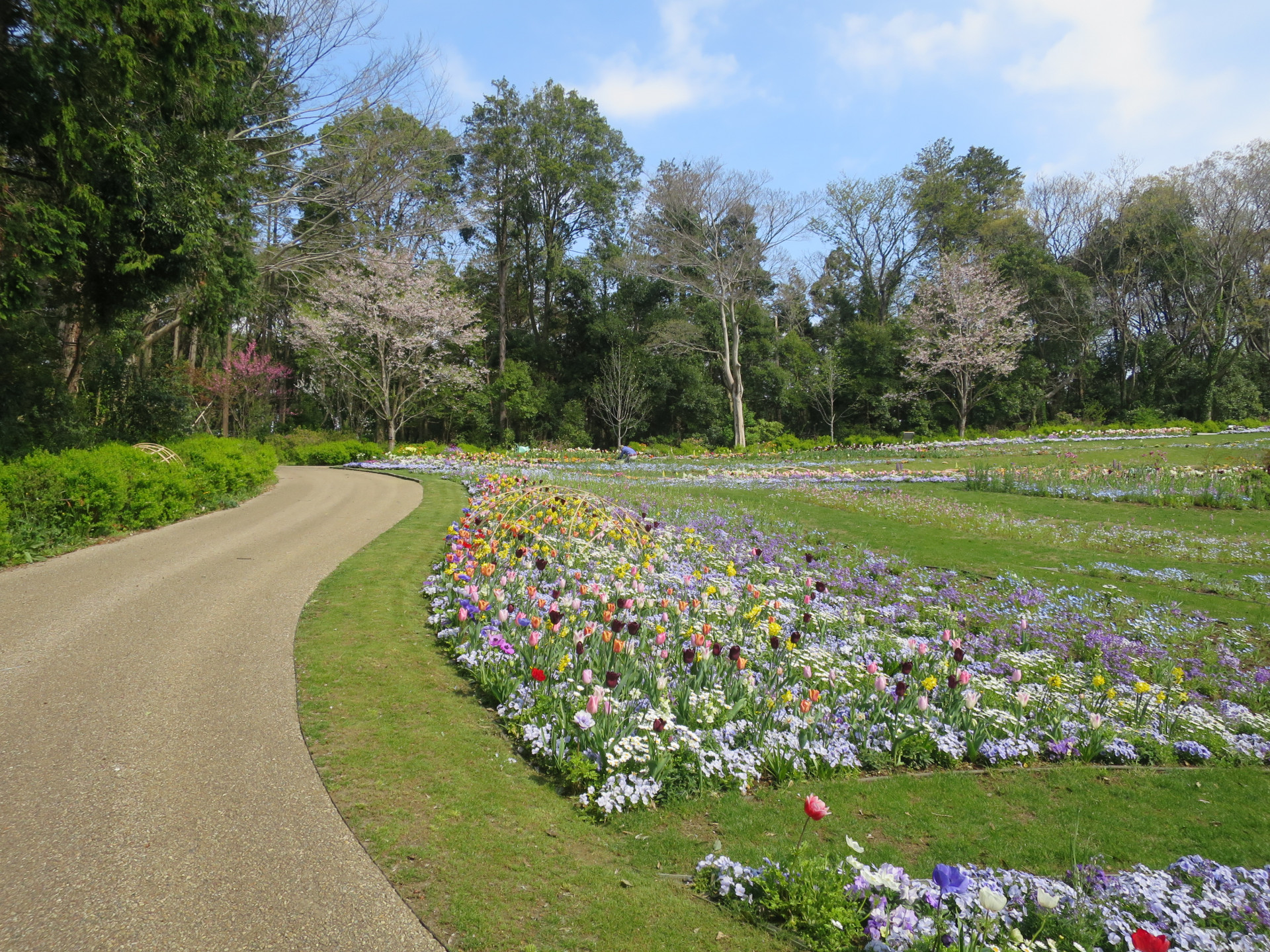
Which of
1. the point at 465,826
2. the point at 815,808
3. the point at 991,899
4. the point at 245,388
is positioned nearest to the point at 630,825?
the point at 465,826

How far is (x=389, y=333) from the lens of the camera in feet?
84.1

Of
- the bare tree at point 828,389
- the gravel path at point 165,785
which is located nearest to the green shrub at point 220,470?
the gravel path at point 165,785

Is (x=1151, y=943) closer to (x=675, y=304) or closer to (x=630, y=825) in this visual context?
(x=630, y=825)

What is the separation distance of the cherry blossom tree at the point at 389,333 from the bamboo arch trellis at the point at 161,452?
12.9 m

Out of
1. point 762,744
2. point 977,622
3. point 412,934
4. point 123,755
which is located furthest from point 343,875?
point 977,622

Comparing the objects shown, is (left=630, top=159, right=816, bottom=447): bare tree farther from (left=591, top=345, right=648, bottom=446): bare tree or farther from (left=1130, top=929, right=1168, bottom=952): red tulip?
(left=1130, top=929, right=1168, bottom=952): red tulip

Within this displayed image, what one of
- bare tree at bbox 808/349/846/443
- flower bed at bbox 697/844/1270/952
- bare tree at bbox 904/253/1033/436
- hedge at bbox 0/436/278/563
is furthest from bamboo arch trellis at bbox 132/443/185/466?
bare tree at bbox 904/253/1033/436

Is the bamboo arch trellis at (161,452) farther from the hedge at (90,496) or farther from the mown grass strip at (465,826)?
the mown grass strip at (465,826)

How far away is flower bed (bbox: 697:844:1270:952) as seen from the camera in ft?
7.18

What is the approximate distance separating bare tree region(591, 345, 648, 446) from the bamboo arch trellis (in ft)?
65.4

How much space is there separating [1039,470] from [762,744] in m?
14.0

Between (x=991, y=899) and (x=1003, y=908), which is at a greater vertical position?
(x=991, y=899)

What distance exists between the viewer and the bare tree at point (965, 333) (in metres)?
28.8

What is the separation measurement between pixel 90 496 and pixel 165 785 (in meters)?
6.13
